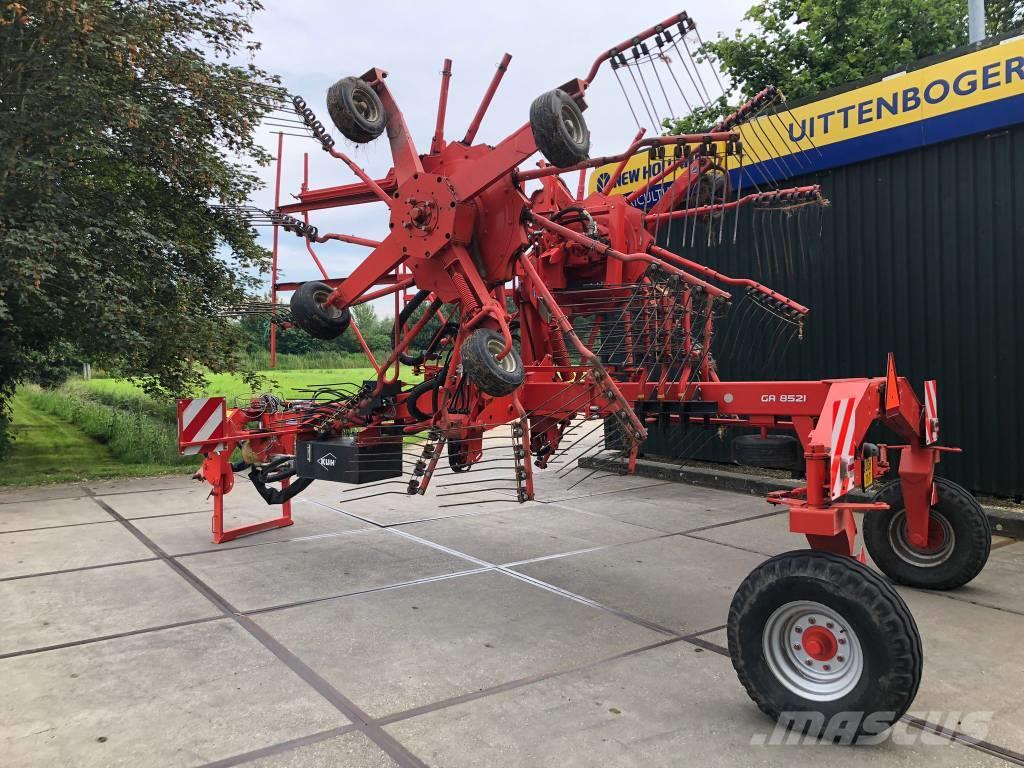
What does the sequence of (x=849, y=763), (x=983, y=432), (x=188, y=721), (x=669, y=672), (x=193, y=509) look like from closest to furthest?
(x=849, y=763) → (x=188, y=721) → (x=669, y=672) → (x=983, y=432) → (x=193, y=509)

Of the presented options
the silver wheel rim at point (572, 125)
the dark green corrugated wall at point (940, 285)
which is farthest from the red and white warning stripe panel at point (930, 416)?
the dark green corrugated wall at point (940, 285)

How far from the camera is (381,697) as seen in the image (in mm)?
3527

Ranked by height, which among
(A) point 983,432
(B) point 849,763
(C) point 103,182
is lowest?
(B) point 849,763

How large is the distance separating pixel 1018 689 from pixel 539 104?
3767 mm

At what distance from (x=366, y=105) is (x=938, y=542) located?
15.9ft

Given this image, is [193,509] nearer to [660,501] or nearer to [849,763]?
[660,501]

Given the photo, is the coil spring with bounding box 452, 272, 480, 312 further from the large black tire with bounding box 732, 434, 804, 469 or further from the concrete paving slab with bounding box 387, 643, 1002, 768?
the concrete paving slab with bounding box 387, 643, 1002, 768

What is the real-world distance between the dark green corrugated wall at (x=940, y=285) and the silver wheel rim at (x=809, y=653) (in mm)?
4944

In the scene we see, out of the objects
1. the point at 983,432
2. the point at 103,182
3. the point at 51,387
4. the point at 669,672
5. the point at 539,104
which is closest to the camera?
the point at 669,672

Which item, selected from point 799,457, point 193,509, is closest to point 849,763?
point 799,457

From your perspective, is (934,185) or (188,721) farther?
(934,185)

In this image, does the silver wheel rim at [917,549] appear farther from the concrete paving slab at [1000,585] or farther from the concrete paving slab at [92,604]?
the concrete paving slab at [92,604]

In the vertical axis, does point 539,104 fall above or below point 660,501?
above

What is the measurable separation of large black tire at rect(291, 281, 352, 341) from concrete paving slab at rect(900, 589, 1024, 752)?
171 inches
